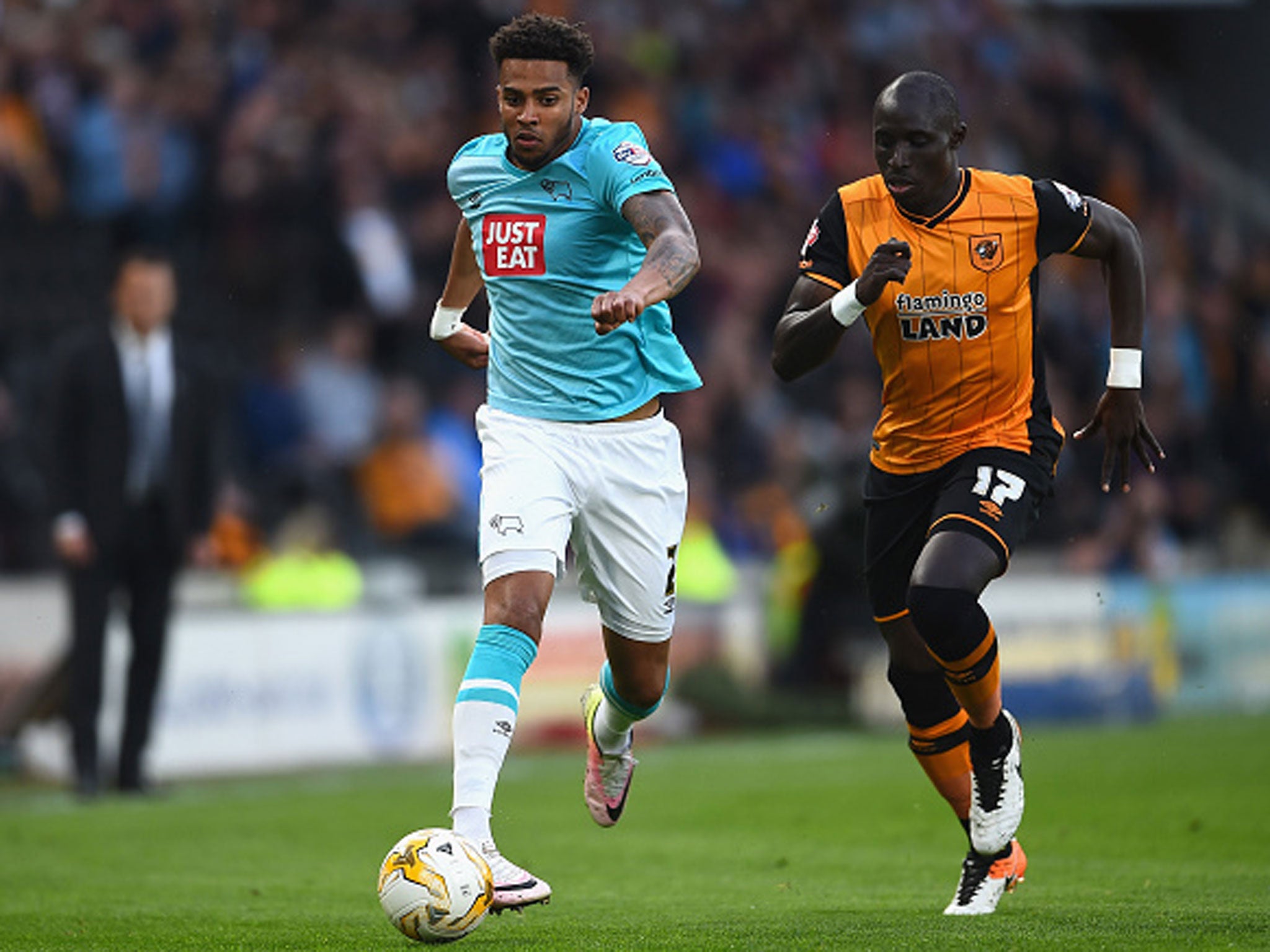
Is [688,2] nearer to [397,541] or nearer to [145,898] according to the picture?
[397,541]

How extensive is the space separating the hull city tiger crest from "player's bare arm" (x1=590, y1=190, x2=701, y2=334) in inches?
39.1

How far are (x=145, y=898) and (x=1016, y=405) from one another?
3.54 m

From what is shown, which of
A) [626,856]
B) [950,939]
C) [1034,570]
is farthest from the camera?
[1034,570]

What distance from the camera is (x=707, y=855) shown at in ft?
30.6

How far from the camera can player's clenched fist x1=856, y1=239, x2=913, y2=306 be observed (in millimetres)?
6340

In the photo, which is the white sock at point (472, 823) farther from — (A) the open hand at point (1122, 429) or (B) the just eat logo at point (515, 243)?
(A) the open hand at point (1122, 429)

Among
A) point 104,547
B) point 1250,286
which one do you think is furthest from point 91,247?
point 1250,286

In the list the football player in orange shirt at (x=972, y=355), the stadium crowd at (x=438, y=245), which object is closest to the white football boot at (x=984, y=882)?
the football player in orange shirt at (x=972, y=355)

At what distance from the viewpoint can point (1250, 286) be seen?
76.6 ft

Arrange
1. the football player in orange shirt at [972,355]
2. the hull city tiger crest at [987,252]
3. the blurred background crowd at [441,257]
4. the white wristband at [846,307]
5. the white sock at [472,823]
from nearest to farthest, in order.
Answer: the white sock at [472,823] < the white wristband at [846,307] < the football player in orange shirt at [972,355] < the hull city tiger crest at [987,252] < the blurred background crowd at [441,257]

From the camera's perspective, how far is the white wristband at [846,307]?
6.49m

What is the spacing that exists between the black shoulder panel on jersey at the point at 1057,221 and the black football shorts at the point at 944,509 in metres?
0.68

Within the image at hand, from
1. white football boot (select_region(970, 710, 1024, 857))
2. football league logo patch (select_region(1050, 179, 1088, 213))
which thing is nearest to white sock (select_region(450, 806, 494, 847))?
white football boot (select_region(970, 710, 1024, 857))

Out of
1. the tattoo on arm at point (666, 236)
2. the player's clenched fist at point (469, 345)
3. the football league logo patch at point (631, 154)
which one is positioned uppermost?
the football league logo patch at point (631, 154)
